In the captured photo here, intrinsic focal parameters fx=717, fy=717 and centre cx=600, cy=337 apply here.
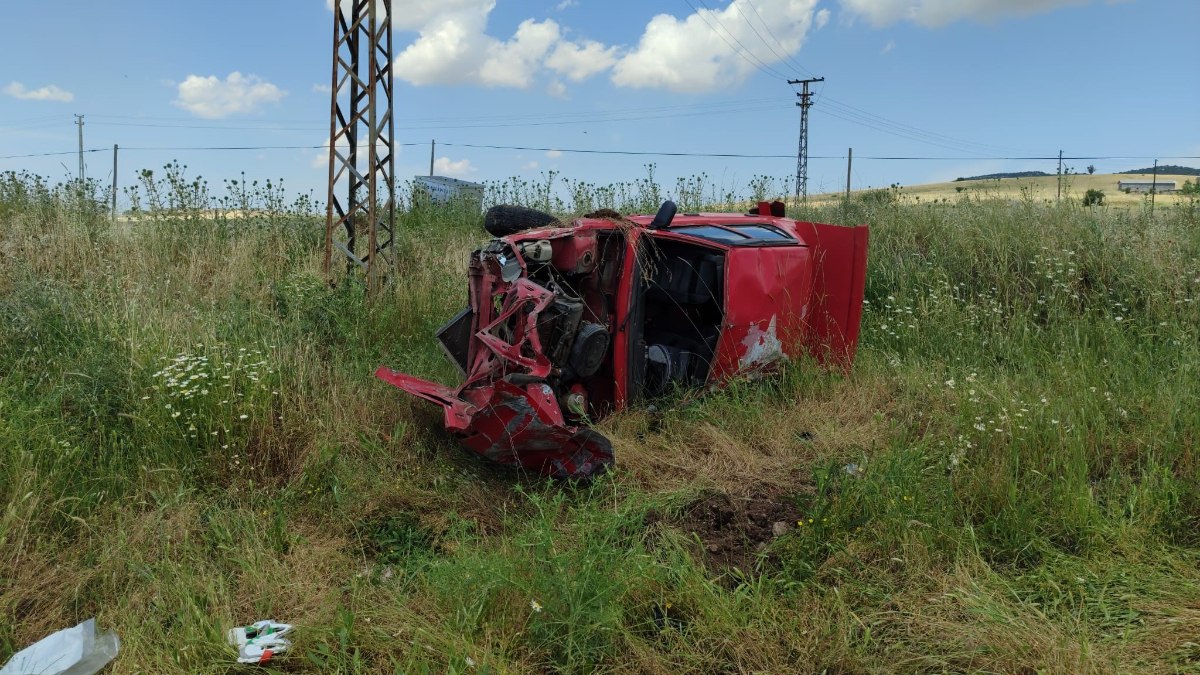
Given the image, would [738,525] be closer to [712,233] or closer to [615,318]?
[615,318]

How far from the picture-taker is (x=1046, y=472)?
3.98 meters

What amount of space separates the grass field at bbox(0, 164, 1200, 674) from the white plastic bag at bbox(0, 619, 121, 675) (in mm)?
90

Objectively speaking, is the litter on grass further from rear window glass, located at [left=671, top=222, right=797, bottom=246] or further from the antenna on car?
rear window glass, located at [left=671, top=222, right=797, bottom=246]

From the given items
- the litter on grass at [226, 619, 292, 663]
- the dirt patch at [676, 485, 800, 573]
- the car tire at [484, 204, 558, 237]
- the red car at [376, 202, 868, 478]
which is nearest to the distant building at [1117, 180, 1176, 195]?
the red car at [376, 202, 868, 478]

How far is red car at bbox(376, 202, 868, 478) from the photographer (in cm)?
428

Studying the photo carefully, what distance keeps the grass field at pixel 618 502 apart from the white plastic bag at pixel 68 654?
0.09 metres

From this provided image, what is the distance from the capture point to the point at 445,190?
40.8 ft

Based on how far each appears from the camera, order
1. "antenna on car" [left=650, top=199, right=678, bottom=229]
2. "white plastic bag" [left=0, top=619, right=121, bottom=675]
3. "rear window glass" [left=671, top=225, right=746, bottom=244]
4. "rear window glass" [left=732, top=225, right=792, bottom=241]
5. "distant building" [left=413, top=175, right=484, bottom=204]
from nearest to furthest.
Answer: "white plastic bag" [left=0, top=619, right=121, bottom=675] → "antenna on car" [left=650, top=199, right=678, bottom=229] → "rear window glass" [left=671, top=225, right=746, bottom=244] → "rear window glass" [left=732, top=225, right=792, bottom=241] → "distant building" [left=413, top=175, right=484, bottom=204]

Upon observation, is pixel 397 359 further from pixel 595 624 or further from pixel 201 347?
pixel 595 624

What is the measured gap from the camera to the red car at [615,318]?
428 centimetres

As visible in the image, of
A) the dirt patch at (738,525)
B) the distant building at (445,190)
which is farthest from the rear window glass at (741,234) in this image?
the distant building at (445,190)

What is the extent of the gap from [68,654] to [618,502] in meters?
2.60

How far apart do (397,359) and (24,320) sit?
2768 millimetres

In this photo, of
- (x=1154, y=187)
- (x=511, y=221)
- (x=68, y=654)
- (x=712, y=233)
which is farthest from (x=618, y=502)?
(x=1154, y=187)
